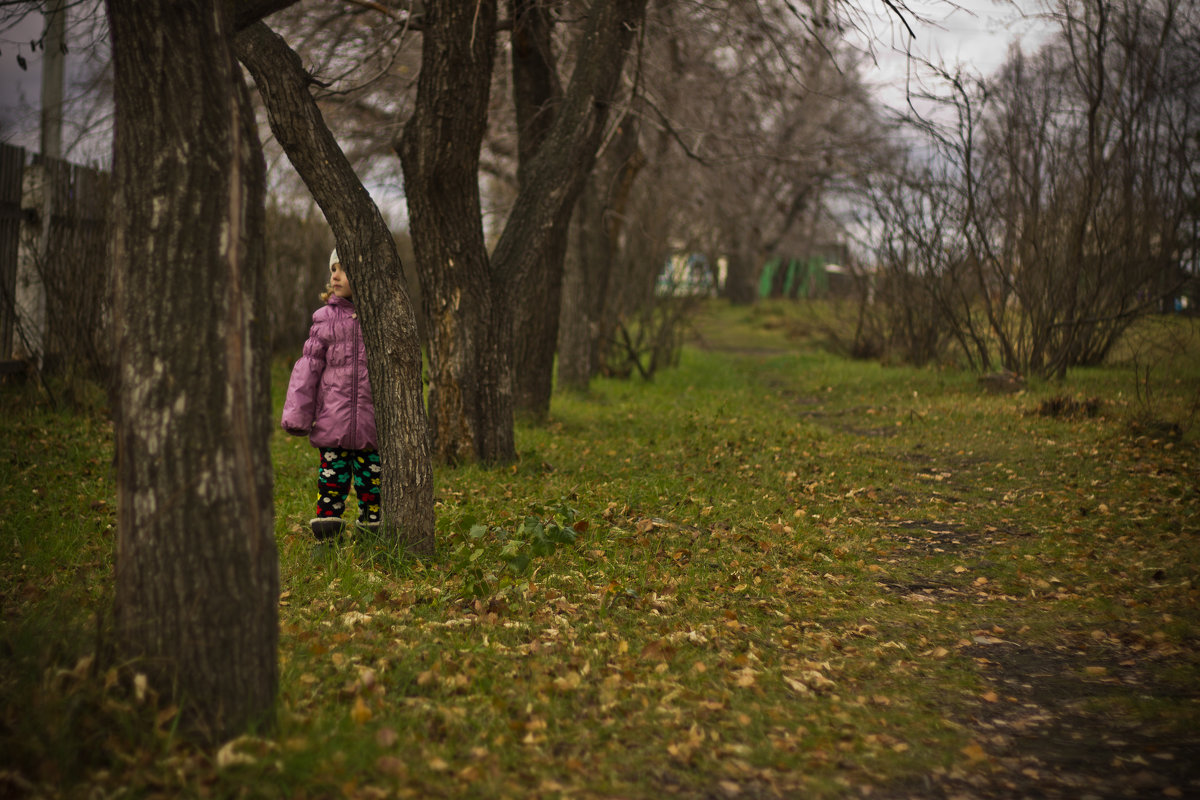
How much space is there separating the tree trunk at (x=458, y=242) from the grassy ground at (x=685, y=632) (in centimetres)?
49

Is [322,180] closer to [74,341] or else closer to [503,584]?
[503,584]

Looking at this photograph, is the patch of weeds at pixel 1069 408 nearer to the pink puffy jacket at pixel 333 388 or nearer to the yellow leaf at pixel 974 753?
the yellow leaf at pixel 974 753

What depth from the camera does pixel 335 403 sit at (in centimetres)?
478

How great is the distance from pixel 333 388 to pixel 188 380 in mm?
2167

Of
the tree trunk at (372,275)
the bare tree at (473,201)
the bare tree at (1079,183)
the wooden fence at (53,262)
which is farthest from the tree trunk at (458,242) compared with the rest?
the bare tree at (1079,183)

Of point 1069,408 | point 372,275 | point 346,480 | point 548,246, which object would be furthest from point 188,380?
point 1069,408

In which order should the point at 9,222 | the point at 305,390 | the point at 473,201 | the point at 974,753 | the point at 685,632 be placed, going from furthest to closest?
the point at 9,222, the point at 473,201, the point at 305,390, the point at 685,632, the point at 974,753

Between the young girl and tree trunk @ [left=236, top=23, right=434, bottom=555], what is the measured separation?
214 mm

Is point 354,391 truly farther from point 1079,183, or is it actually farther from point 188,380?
point 1079,183

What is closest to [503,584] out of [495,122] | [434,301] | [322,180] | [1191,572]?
[322,180]

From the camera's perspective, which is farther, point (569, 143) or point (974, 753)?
point (569, 143)

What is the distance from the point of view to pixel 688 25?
11711mm

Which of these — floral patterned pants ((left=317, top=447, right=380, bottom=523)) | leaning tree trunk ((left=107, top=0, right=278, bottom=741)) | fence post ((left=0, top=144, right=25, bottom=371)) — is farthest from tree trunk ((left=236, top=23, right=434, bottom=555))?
fence post ((left=0, top=144, right=25, bottom=371))

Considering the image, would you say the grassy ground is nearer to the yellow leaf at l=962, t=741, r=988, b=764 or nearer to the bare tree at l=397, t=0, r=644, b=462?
the yellow leaf at l=962, t=741, r=988, b=764
